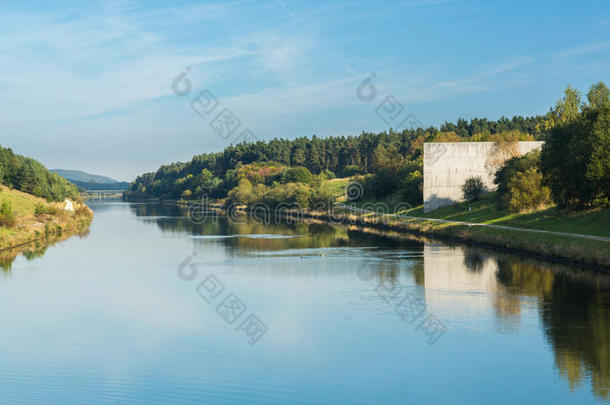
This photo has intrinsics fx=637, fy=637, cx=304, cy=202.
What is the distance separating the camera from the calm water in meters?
17.1

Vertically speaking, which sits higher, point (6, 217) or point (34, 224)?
point (6, 217)

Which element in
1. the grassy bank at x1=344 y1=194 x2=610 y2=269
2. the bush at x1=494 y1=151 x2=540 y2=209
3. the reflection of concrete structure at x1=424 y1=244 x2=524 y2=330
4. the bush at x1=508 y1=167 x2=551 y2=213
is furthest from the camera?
the bush at x1=494 y1=151 x2=540 y2=209

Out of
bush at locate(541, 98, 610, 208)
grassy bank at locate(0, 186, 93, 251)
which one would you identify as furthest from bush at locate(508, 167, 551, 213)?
grassy bank at locate(0, 186, 93, 251)

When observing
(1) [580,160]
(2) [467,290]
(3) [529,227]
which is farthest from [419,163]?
(2) [467,290]

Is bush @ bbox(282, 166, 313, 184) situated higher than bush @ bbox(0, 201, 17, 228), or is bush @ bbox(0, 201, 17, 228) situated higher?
bush @ bbox(282, 166, 313, 184)

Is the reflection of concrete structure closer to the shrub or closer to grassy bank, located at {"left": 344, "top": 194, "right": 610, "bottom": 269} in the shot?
grassy bank, located at {"left": 344, "top": 194, "right": 610, "bottom": 269}

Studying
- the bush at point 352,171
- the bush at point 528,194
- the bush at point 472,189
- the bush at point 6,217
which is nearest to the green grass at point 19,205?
the bush at point 6,217

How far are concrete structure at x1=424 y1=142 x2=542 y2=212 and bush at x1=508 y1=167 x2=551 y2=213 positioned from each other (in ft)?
54.7

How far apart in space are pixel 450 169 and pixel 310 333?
49.8 metres

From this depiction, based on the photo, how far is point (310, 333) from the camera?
23.0m

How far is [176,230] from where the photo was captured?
75.7 m

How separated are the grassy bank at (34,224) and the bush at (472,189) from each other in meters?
42.2

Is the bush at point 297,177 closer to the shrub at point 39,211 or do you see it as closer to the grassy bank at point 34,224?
the grassy bank at point 34,224

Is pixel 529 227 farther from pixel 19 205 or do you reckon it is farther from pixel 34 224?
pixel 19 205
